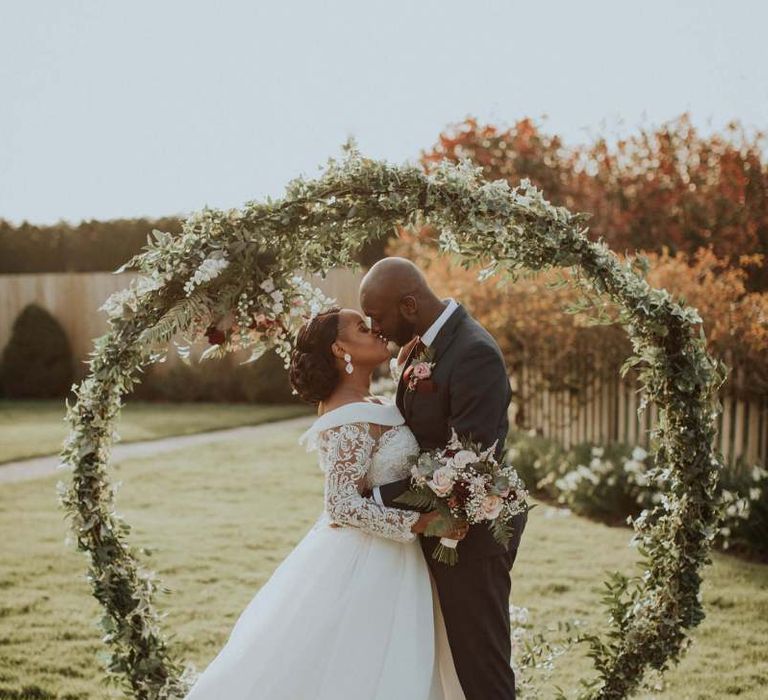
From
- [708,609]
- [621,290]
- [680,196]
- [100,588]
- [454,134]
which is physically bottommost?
[708,609]

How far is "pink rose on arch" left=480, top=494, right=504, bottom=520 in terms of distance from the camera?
3.35 metres

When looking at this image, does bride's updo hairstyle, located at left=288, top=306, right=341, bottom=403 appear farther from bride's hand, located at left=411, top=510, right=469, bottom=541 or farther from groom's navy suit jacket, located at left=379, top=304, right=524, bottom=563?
bride's hand, located at left=411, top=510, right=469, bottom=541

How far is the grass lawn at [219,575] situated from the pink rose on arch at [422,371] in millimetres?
2504

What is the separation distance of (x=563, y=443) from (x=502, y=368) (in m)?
7.17

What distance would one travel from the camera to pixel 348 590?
3.62 m

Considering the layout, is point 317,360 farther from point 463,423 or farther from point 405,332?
point 463,423

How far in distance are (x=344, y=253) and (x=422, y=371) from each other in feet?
3.11

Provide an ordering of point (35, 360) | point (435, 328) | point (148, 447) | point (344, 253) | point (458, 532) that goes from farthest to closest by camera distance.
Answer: point (35, 360) → point (148, 447) → point (344, 253) → point (435, 328) → point (458, 532)

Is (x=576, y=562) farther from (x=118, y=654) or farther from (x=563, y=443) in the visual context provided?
(x=118, y=654)

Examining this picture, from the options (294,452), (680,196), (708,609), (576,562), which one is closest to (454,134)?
(680,196)

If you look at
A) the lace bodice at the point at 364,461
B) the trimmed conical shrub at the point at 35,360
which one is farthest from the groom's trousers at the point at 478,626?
the trimmed conical shrub at the point at 35,360

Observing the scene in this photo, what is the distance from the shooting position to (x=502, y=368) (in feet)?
11.7

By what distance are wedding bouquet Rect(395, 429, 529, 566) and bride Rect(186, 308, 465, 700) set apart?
0.11 metres

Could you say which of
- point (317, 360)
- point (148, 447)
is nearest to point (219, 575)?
point (317, 360)
